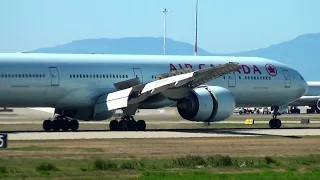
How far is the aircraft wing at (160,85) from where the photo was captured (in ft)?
155

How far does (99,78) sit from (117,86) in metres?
1.21

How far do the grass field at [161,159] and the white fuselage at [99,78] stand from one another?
9.55 m

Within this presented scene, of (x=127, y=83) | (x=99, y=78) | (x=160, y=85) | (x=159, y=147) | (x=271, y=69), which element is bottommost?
(x=159, y=147)

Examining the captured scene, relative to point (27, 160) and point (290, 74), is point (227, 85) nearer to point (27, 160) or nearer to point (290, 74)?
point (290, 74)

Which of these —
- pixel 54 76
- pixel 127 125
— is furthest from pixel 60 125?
pixel 127 125

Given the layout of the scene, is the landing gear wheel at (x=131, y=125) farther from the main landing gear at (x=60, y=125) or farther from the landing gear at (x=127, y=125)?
the main landing gear at (x=60, y=125)

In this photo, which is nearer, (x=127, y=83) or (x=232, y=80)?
(x=127, y=83)

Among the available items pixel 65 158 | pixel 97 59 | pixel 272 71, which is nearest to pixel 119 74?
pixel 97 59

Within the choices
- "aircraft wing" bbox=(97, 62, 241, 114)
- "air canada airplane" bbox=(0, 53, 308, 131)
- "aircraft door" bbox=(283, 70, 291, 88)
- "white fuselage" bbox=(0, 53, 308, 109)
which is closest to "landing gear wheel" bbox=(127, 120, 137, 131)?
"air canada airplane" bbox=(0, 53, 308, 131)

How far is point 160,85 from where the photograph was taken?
4753 cm

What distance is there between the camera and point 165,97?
4969cm

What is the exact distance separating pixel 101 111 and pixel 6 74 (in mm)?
5901

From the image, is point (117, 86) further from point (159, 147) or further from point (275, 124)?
point (159, 147)

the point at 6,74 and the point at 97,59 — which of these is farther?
the point at 97,59
